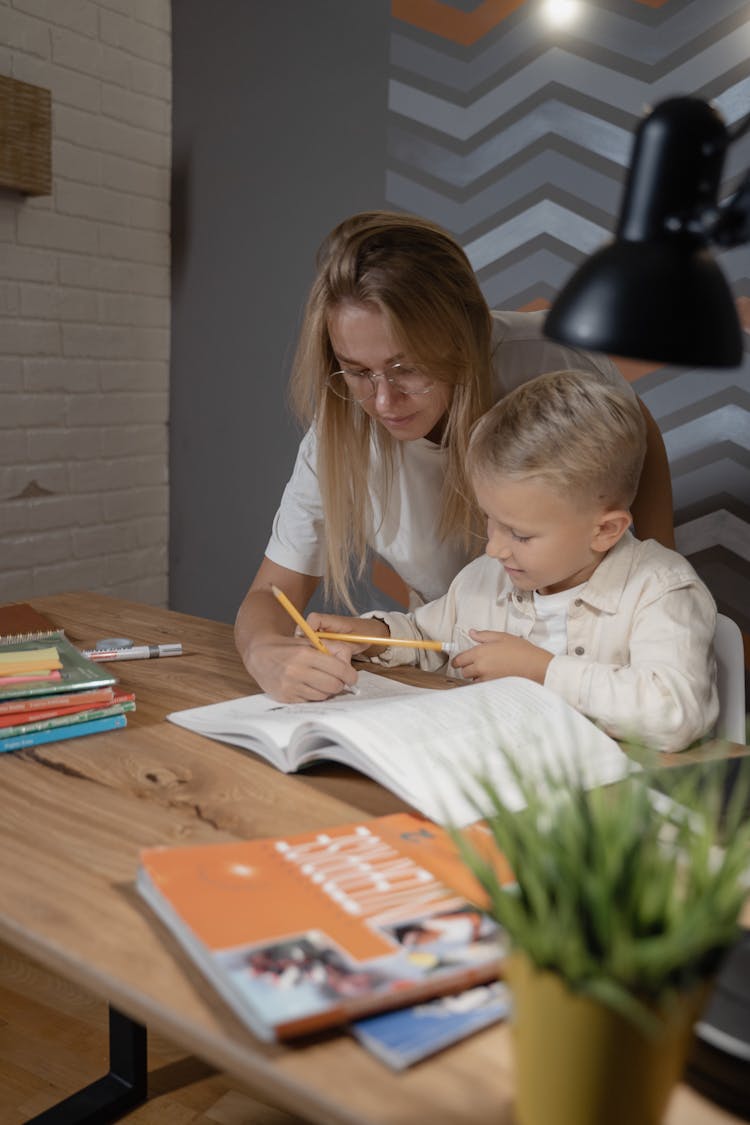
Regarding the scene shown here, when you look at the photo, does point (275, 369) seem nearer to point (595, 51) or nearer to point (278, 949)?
point (595, 51)

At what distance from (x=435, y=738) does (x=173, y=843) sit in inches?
10.7

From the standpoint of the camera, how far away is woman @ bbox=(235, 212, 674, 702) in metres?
1.43

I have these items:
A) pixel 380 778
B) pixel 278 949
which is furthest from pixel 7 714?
pixel 278 949

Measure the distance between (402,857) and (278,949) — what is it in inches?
6.7

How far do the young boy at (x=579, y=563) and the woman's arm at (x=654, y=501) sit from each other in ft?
0.50

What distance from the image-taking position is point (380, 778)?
0.96m

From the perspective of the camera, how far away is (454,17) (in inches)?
100

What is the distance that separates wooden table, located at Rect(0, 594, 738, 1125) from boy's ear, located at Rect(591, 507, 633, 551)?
0.50 m

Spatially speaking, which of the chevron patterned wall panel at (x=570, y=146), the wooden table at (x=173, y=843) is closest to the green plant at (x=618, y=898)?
the wooden table at (x=173, y=843)

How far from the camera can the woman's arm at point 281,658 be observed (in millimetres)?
1242

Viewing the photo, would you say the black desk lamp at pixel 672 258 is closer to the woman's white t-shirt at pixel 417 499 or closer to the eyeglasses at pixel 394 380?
the eyeglasses at pixel 394 380

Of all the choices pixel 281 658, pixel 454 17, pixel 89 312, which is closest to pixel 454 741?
pixel 281 658

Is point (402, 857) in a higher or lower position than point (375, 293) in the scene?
lower

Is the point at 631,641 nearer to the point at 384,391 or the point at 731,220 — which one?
the point at 384,391
